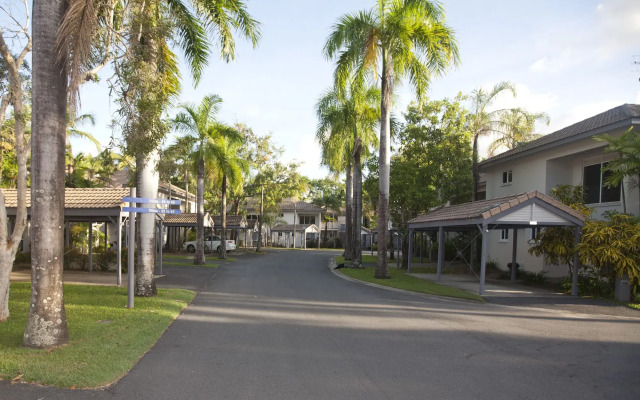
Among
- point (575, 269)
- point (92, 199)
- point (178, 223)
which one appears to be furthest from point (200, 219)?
point (575, 269)

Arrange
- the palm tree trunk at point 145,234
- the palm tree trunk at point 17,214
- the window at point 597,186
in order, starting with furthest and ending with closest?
1. the window at point 597,186
2. the palm tree trunk at point 145,234
3. the palm tree trunk at point 17,214

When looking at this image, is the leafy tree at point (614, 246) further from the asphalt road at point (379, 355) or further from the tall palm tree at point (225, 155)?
the tall palm tree at point (225, 155)

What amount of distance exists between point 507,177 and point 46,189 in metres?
22.2

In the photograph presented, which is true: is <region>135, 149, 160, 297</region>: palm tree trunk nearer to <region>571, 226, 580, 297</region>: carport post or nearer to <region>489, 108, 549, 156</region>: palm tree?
<region>571, 226, 580, 297</region>: carport post

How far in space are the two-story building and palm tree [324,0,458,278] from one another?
5.90m

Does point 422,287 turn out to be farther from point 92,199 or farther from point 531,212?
point 92,199

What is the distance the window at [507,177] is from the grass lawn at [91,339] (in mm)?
17989

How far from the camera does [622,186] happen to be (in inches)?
623

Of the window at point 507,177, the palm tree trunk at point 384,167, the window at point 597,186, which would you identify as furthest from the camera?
the window at point 507,177

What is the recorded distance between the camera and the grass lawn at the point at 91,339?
5.79m

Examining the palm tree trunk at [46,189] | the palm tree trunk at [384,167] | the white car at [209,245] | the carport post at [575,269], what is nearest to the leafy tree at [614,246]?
the carport post at [575,269]

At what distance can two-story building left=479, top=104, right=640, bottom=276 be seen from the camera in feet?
53.8

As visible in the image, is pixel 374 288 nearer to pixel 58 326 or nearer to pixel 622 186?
pixel 622 186

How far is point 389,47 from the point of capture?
19.2 m
